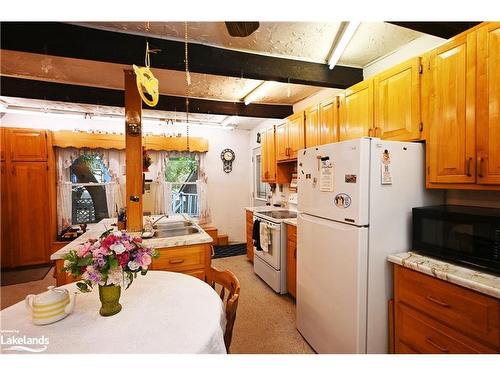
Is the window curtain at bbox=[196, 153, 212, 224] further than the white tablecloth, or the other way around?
the window curtain at bbox=[196, 153, 212, 224]

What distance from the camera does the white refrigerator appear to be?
4.95 ft

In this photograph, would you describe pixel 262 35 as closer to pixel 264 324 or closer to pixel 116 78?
pixel 116 78

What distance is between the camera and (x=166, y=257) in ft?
6.37

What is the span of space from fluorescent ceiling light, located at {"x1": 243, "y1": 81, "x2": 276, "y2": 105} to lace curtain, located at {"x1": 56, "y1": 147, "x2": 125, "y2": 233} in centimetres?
262

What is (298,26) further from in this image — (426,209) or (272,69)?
(426,209)

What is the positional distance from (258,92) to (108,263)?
2867 millimetres

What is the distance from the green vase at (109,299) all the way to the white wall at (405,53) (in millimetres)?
2612

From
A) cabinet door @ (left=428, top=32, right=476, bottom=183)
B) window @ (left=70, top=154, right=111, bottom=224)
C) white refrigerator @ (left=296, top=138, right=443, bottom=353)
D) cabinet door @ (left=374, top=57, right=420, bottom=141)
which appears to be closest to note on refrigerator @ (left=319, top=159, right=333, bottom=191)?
white refrigerator @ (left=296, top=138, right=443, bottom=353)

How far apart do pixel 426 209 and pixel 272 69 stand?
69.9 inches

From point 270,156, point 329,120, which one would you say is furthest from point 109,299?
point 270,156

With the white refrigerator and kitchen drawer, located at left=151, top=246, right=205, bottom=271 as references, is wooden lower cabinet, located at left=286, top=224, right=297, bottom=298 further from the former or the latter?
kitchen drawer, located at left=151, top=246, right=205, bottom=271

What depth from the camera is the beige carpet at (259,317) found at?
6.51 ft

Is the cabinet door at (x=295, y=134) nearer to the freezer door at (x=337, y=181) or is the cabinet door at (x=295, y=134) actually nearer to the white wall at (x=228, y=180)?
the freezer door at (x=337, y=181)

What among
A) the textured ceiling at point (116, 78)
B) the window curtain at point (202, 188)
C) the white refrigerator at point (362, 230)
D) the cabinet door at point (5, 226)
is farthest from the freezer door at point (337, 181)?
the cabinet door at point (5, 226)
